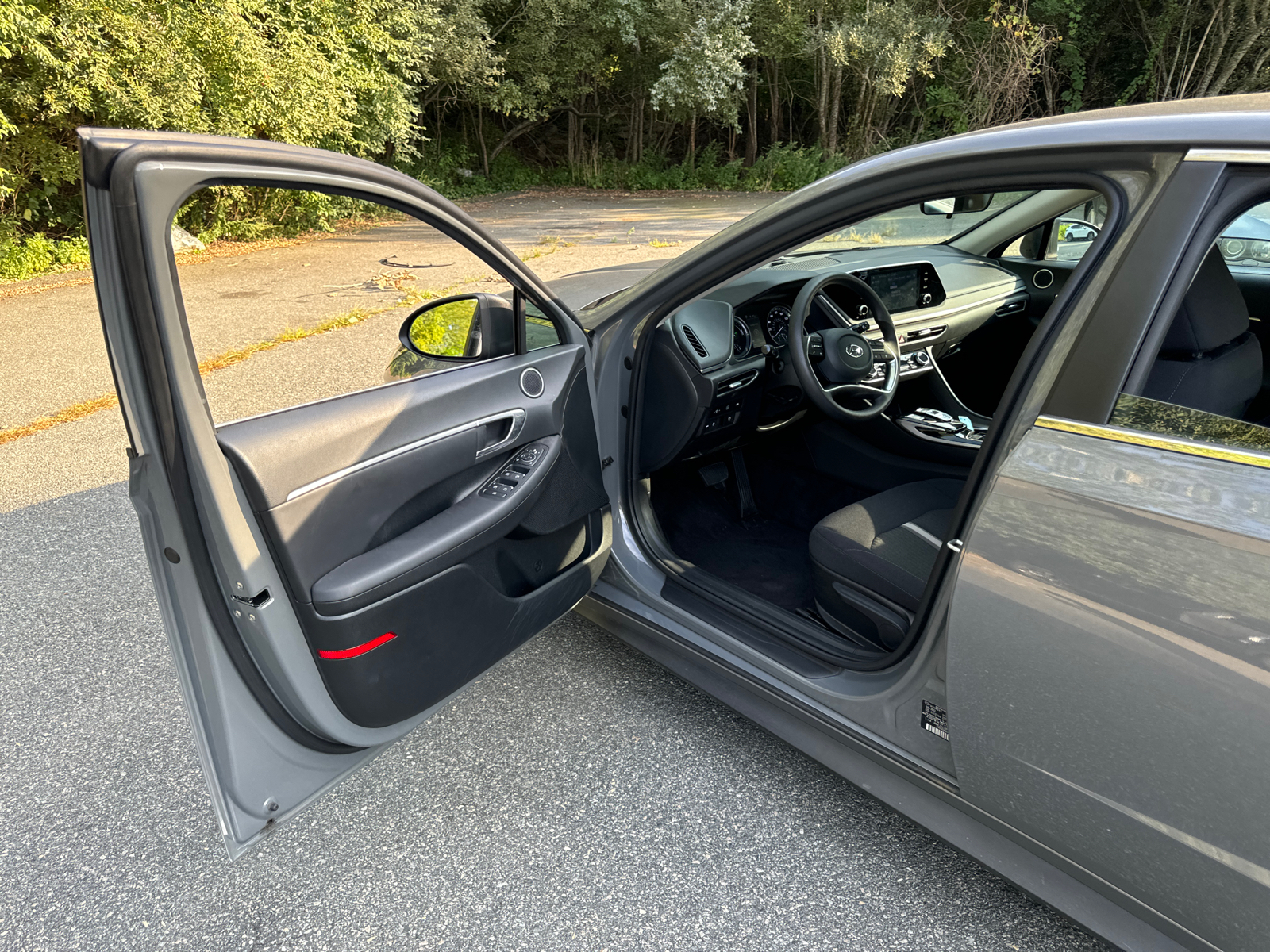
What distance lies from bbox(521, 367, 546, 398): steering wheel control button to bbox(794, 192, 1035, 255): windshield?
1461mm

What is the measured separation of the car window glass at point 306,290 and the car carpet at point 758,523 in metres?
1.07

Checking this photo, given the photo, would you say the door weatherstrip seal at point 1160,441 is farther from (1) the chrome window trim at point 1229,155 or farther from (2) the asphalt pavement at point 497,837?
(2) the asphalt pavement at point 497,837

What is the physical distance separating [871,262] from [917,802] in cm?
229

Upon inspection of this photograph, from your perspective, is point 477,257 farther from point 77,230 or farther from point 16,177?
point 77,230

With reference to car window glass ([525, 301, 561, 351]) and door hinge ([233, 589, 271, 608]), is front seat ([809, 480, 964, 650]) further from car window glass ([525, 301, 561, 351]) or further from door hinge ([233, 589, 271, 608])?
door hinge ([233, 589, 271, 608])

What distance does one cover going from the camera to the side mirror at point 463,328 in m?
1.90

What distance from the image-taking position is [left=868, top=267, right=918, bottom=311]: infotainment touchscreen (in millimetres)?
3189

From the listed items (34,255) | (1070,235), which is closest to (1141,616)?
(1070,235)

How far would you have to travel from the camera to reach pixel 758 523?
3.11 meters

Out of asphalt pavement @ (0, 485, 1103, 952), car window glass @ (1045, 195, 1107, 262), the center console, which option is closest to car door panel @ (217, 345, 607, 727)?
asphalt pavement @ (0, 485, 1103, 952)

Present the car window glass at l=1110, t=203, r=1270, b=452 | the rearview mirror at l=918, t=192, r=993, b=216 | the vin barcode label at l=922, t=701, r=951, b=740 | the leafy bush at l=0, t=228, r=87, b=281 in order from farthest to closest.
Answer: the leafy bush at l=0, t=228, r=87, b=281, the rearview mirror at l=918, t=192, r=993, b=216, the vin barcode label at l=922, t=701, r=951, b=740, the car window glass at l=1110, t=203, r=1270, b=452

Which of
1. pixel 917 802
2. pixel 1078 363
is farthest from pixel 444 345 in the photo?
pixel 917 802

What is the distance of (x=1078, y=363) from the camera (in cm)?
126

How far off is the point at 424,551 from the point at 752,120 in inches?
908
